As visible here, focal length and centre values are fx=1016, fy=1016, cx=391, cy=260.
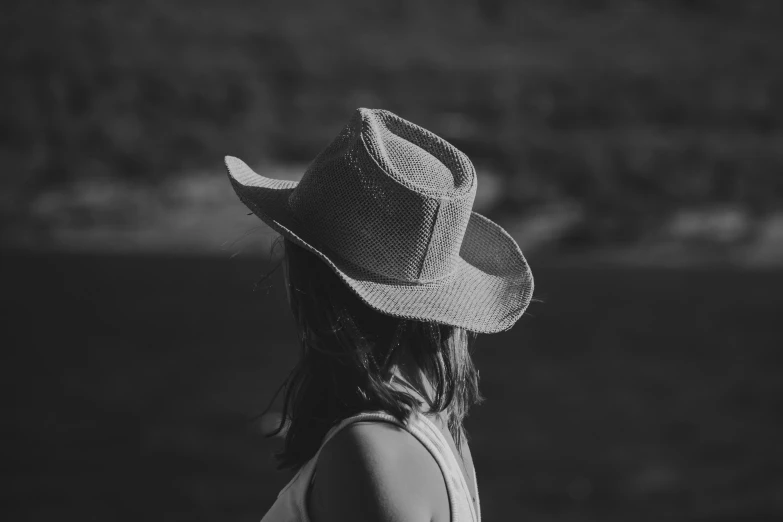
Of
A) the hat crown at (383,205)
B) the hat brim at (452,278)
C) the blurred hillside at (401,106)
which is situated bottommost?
the blurred hillside at (401,106)

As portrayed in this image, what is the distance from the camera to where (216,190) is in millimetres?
61875

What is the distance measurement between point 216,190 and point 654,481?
46521 mm

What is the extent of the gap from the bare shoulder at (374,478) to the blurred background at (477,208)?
1.35ft

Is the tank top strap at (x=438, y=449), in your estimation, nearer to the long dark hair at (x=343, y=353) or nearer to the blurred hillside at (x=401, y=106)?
the long dark hair at (x=343, y=353)

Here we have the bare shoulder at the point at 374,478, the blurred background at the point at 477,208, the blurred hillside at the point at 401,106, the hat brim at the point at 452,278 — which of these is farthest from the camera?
the blurred hillside at the point at 401,106

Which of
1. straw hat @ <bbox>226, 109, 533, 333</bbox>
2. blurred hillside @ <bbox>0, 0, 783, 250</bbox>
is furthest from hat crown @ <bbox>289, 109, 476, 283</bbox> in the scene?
blurred hillside @ <bbox>0, 0, 783, 250</bbox>

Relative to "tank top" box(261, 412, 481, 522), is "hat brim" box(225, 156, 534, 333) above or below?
above

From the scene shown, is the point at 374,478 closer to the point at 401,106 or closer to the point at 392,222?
the point at 392,222

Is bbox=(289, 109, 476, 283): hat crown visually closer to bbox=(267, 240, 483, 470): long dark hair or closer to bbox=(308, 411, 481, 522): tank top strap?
bbox=(267, 240, 483, 470): long dark hair

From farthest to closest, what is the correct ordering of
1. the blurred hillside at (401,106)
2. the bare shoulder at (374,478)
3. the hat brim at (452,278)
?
the blurred hillside at (401,106)
the hat brim at (452,278)
the bare shoulder at (374,478)

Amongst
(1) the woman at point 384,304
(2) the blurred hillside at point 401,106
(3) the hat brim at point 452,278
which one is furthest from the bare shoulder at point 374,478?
(2) the blurred hillside at point 401,106

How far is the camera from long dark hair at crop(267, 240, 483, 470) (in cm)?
139

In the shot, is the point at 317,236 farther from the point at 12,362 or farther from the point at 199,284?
the point at 199,284

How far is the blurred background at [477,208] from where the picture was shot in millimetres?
18844
